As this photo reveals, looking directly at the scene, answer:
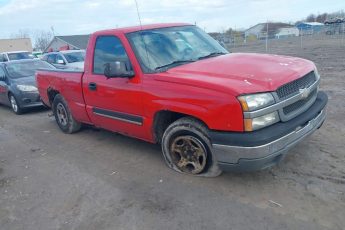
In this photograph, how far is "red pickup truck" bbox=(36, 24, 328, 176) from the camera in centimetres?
348

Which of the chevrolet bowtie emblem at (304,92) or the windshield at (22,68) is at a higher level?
the windshield at (22,68)

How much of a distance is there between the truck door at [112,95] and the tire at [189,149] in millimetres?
541

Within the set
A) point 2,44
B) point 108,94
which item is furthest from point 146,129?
point 2,44

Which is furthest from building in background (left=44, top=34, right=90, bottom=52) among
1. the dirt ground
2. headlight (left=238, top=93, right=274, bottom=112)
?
headlight (left=238, top=93, right=274, bottom=112)

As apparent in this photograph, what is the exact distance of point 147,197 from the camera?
3904 millimetres

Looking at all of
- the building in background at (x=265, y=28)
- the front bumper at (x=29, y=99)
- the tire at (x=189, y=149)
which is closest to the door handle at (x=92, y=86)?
the tire at (x=189, y=149)

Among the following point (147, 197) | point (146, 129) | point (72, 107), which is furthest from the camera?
point (72, 107)

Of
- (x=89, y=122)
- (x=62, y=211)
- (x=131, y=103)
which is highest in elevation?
(x=131, y=103)

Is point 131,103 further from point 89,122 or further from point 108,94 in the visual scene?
point 89,122

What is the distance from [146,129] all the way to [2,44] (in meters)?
73.5

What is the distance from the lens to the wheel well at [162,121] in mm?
4330

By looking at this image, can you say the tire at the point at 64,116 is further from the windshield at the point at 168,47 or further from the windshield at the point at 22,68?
the windshield at the point at 22,68

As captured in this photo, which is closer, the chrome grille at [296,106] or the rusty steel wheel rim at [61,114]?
the chrome grille at [296,106]

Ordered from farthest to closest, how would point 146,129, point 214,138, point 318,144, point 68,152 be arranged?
point 68,152, point 318,144, point 146,129, point 214,138
